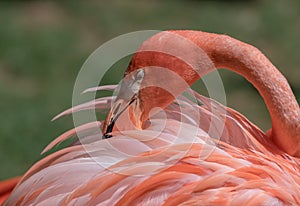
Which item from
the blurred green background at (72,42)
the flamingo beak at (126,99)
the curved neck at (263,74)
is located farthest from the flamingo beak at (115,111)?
the blurred green background at (72,42)

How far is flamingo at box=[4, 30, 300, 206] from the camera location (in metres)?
1.21

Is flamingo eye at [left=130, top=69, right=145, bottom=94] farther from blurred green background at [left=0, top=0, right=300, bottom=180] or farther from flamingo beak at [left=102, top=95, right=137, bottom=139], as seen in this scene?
blurred green background at [left=0, top=0, right=300, bottom=180]

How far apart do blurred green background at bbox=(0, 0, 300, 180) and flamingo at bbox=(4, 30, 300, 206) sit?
137cm

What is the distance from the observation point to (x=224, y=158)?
1254 mm

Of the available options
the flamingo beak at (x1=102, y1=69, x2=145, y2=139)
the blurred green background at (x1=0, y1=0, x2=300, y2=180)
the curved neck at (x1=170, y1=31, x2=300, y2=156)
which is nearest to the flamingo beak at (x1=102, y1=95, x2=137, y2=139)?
the flamingo beak at (x1=102, y1=69, x2=145, y2=139)

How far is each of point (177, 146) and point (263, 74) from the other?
0.84 feet

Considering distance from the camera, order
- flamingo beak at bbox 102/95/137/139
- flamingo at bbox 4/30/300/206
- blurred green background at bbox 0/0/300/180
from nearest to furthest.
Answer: flamingo at bbox 4/30/300/206 < flamingo beak at bbox 102/95/137/139 < blurred green background at bbox 0/0/300/180

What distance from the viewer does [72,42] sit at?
3441 millimetres

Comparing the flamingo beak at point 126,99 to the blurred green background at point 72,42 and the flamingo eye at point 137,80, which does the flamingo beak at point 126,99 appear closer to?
the flamingo eye at point 137,80

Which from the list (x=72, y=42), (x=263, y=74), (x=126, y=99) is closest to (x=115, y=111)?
(x=126, y=99)

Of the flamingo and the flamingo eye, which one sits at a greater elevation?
the flamingo eye

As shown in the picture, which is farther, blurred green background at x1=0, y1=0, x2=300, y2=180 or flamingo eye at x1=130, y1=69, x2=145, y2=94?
blurred green background at x1=0, y1=0, x2=300, y2=180

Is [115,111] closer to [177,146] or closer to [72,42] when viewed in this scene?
[177,146]

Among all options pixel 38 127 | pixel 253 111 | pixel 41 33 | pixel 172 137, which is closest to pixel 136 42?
pixel 172 137
